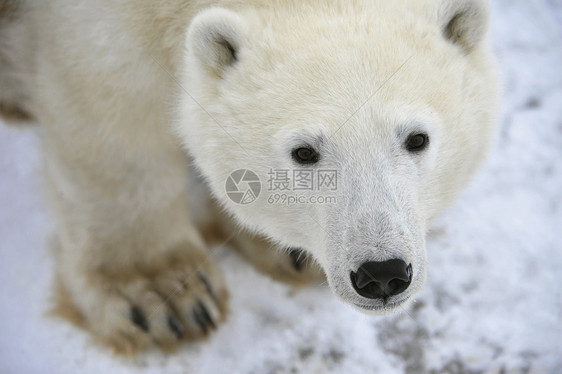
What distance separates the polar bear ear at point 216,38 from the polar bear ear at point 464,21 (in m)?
0.85

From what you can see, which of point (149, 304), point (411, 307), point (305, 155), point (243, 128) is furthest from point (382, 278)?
point (149, 304)

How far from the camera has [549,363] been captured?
3242 mm

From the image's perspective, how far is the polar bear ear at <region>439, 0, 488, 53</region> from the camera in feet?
7.93

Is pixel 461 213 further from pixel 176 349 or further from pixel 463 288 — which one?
pixel 176 349

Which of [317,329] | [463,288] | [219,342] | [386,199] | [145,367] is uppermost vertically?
[386,199]

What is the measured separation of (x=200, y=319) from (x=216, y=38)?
1.73 meters

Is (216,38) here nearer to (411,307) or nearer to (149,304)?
(149,304)

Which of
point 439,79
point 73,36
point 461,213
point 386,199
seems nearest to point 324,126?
point 386,199

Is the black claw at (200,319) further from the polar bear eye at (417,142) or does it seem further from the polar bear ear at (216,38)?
the polar bear eye at (417,142)

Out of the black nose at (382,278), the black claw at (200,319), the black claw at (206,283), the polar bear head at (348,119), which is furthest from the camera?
the black claw at (206,283)

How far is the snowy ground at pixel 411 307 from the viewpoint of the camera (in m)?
3.31

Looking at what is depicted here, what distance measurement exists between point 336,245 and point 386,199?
0.26 metres

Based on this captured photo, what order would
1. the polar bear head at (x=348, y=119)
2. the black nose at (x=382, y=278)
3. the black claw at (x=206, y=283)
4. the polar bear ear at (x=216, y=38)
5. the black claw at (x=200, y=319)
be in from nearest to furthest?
1. the black nose at (x=382, y=278)
2. the polar bear head at (x=348, y=119)
3. the polar bear ear at (x=216, y=38)
4. the black claw at (x=200, y=319)
5. the black claw at (x=206, y=283)

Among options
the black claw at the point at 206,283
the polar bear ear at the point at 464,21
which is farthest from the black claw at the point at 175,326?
the polar bear ear at the point at 464,21
